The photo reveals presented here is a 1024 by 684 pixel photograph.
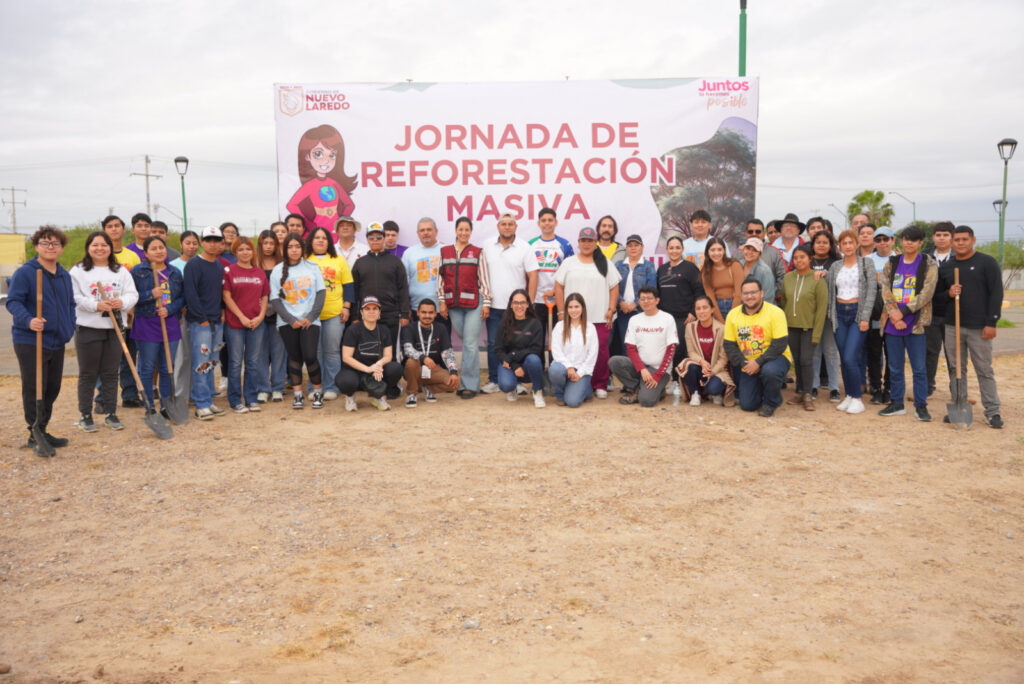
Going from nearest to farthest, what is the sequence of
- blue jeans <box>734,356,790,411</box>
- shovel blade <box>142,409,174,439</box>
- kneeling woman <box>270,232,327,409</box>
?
shovel blade <box>142,409,174,439</box> → blue jeans <box>734,356,790,411</box> → kneeling woman <box>270,232,327,409</box>

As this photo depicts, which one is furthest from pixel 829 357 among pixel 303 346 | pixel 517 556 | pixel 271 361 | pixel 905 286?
pixel 271 361

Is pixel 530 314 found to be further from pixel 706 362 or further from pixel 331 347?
pixel 331 347

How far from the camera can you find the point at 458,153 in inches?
350

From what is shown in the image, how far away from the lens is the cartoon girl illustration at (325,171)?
8.92m

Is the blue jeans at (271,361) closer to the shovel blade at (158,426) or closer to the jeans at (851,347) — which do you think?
the shovel blade at (158,426)

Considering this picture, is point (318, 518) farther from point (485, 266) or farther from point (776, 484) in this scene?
point (485, 266)

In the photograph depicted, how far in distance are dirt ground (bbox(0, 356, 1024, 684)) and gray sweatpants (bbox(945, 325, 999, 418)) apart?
11.1 inches

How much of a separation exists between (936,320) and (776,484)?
10.3ft

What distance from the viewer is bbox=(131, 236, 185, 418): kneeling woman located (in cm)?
663

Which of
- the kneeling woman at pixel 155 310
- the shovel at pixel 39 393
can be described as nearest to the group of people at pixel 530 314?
the kneeling woman at pixel 155 310

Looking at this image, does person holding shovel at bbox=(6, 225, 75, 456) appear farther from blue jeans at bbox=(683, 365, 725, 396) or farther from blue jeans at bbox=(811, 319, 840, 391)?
blue jeans at bbox=(811, 319, 840, 391)

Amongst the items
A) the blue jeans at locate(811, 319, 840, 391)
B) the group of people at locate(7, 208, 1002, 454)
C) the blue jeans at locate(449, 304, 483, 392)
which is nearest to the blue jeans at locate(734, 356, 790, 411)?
the group of people at locate(7, 208, 1002, 454)

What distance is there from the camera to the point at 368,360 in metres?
7.54

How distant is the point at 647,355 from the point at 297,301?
3.62 m
